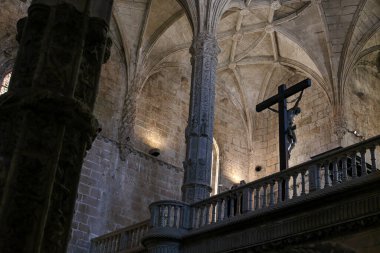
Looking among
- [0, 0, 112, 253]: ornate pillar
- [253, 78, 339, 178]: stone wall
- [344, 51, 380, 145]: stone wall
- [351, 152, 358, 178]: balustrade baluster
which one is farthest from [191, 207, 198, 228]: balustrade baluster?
[0, 0, 112, 253]: ornate pillar

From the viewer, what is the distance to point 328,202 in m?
9.12

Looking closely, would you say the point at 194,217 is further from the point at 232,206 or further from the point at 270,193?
the point at 270,193

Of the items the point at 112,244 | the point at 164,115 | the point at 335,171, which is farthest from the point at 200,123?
the point at 164,115

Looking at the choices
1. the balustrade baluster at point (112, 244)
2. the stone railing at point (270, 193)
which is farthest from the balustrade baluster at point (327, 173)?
the balustrade baluster at point (112, 244)

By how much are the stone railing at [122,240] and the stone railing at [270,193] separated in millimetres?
229

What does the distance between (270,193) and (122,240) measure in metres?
4.85

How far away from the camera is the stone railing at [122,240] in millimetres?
13242

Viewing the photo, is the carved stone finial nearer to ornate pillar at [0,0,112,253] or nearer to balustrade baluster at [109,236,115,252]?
balustrade baluster at [109,236,115,252]

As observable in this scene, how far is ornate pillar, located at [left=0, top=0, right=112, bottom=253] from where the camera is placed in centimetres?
301

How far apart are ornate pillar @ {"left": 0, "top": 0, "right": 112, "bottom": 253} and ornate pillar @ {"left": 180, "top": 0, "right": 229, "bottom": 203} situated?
30.0 ft

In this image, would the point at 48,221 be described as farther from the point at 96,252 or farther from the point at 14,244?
the point at 96,252

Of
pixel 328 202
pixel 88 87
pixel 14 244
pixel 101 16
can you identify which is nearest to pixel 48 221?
pixel 14 244

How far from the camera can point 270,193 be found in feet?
34.5

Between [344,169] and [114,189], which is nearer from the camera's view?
[344,169]
